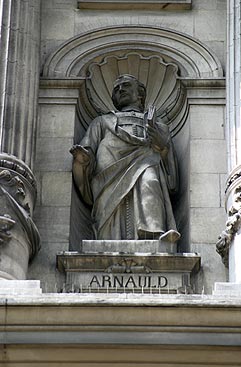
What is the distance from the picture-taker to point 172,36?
18891 mm

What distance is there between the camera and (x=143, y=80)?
19.3 meters

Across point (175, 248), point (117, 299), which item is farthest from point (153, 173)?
point (117, 299)

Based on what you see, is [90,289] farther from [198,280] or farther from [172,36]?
[172,36]

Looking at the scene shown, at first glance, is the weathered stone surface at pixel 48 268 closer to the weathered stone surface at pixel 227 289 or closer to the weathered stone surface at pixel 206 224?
the weathered stone surface at pixel 206 224

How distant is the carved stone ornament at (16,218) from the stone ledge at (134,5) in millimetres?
3702

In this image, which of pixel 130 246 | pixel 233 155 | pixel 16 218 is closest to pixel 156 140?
pixel 233 155

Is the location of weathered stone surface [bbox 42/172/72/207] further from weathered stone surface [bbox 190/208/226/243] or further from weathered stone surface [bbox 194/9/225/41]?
weathered stone surface [bbox 194/9/225/41]

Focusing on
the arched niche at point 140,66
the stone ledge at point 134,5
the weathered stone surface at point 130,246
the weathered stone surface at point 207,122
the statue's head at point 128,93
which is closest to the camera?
the weathered stone surface at point 130,246

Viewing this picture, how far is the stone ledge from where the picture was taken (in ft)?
63.5

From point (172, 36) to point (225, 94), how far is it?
4.37ft

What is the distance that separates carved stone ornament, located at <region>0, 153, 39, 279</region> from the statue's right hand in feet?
2.87

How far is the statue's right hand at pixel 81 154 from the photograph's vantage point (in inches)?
677

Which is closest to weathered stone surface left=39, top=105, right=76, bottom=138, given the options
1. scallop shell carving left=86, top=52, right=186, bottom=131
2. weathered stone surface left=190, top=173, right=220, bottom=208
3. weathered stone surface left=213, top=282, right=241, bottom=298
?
scallop shell carving left=86, top=52, right=186, bottom=131

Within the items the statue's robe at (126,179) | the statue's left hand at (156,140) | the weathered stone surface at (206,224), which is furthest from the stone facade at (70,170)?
the statue's left hand at (156,140)
